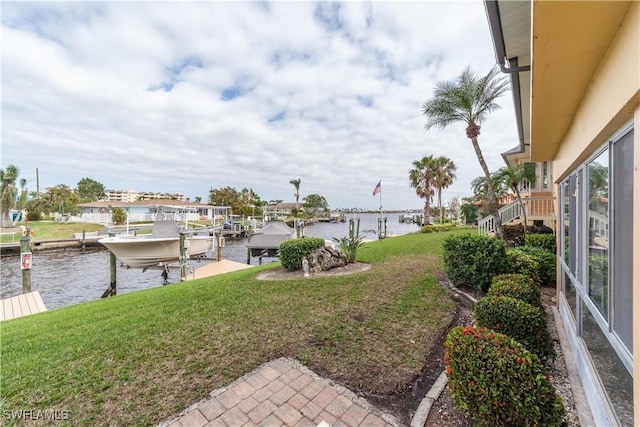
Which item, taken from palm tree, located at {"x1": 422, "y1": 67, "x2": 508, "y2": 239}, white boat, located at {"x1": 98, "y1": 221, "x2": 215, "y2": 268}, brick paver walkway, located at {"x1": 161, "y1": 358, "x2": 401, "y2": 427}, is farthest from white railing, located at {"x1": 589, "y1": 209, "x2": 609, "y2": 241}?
white boat, located at {"x1": 98, "y1": 221, "x2": 215, "y2": 268}

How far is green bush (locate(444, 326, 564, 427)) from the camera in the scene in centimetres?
167

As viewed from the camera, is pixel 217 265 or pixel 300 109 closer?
pixel 217 265

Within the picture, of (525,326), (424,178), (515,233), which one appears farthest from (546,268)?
(424,178)

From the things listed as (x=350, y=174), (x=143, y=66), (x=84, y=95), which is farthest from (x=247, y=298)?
(x=350, y=174)

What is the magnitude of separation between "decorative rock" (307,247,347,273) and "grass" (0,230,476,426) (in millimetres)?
1598

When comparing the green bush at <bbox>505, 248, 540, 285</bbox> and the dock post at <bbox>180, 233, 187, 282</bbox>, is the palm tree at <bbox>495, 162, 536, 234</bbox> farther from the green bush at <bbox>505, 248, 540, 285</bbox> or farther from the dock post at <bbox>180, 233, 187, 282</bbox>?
the dock post at <bbox>180, 233, 187, 282</bbox>

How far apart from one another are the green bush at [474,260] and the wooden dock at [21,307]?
1085 centimetres

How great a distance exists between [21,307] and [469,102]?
15.6 metres

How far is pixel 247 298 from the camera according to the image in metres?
5.40

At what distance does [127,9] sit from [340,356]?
26.3 ft

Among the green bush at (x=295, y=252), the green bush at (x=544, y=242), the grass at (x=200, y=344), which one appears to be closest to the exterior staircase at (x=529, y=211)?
the green bush at (x=544, y=242)

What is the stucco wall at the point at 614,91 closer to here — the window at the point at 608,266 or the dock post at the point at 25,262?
the window at the point at 608,266

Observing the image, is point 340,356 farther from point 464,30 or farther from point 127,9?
point 127,9

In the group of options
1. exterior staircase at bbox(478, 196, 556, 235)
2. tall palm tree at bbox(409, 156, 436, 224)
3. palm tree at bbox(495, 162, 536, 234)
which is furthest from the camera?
tall palm tree at bbox(409, 156, 436, 224)
